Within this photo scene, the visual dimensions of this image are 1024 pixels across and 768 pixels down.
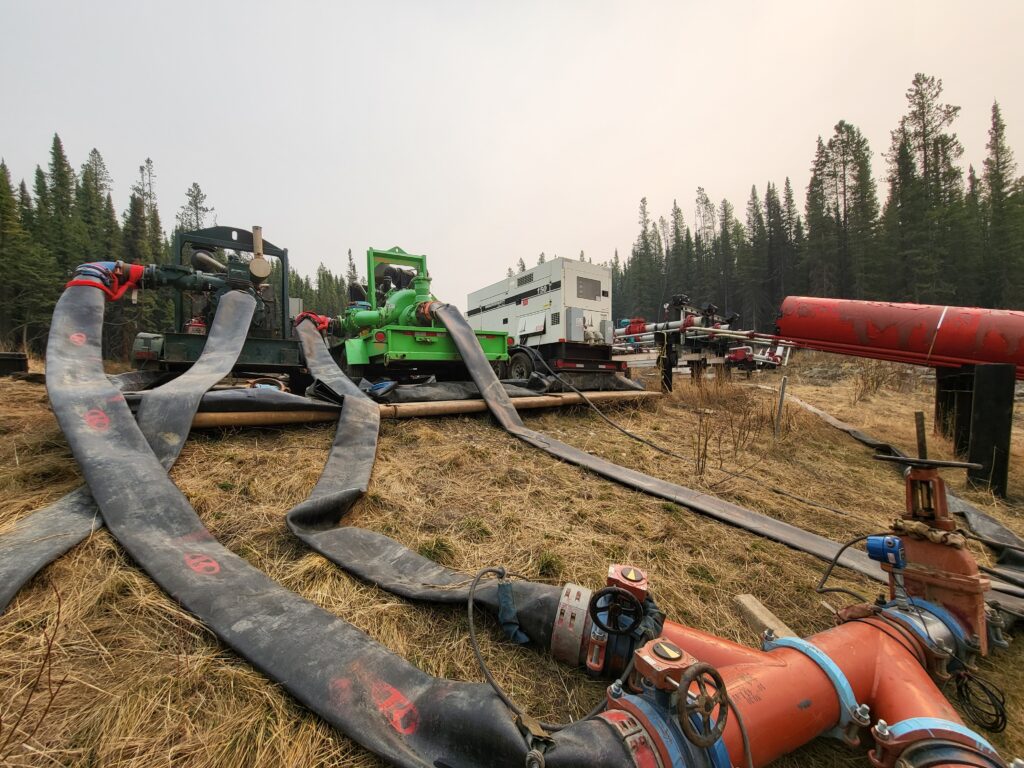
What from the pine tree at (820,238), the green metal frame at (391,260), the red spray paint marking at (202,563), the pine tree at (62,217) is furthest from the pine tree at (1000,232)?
the pine tree at (62,217)

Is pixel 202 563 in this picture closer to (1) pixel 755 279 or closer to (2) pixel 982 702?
(2) pixel 982 702

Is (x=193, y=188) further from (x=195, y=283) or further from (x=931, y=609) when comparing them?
(x=931, y=609)

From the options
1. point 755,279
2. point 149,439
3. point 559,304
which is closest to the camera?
point 149,439

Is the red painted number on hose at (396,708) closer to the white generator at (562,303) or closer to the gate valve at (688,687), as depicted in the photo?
the gate valve at (688,687)

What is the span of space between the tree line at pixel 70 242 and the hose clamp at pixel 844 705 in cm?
1521

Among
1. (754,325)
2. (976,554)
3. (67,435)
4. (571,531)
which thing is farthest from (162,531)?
(754,325)

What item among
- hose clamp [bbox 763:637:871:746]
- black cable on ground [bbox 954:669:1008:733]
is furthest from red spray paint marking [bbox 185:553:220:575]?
black cable on ground [bbox 954:669:1008:733]

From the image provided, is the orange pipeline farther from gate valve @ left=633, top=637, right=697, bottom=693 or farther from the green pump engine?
the green pump engine

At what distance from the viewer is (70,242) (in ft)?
119

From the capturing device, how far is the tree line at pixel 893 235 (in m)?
32.4

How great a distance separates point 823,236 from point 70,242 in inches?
2560

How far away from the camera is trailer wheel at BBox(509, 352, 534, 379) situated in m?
7.49

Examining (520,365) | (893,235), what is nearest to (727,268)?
(893,235)

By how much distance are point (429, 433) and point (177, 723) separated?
3.00m
